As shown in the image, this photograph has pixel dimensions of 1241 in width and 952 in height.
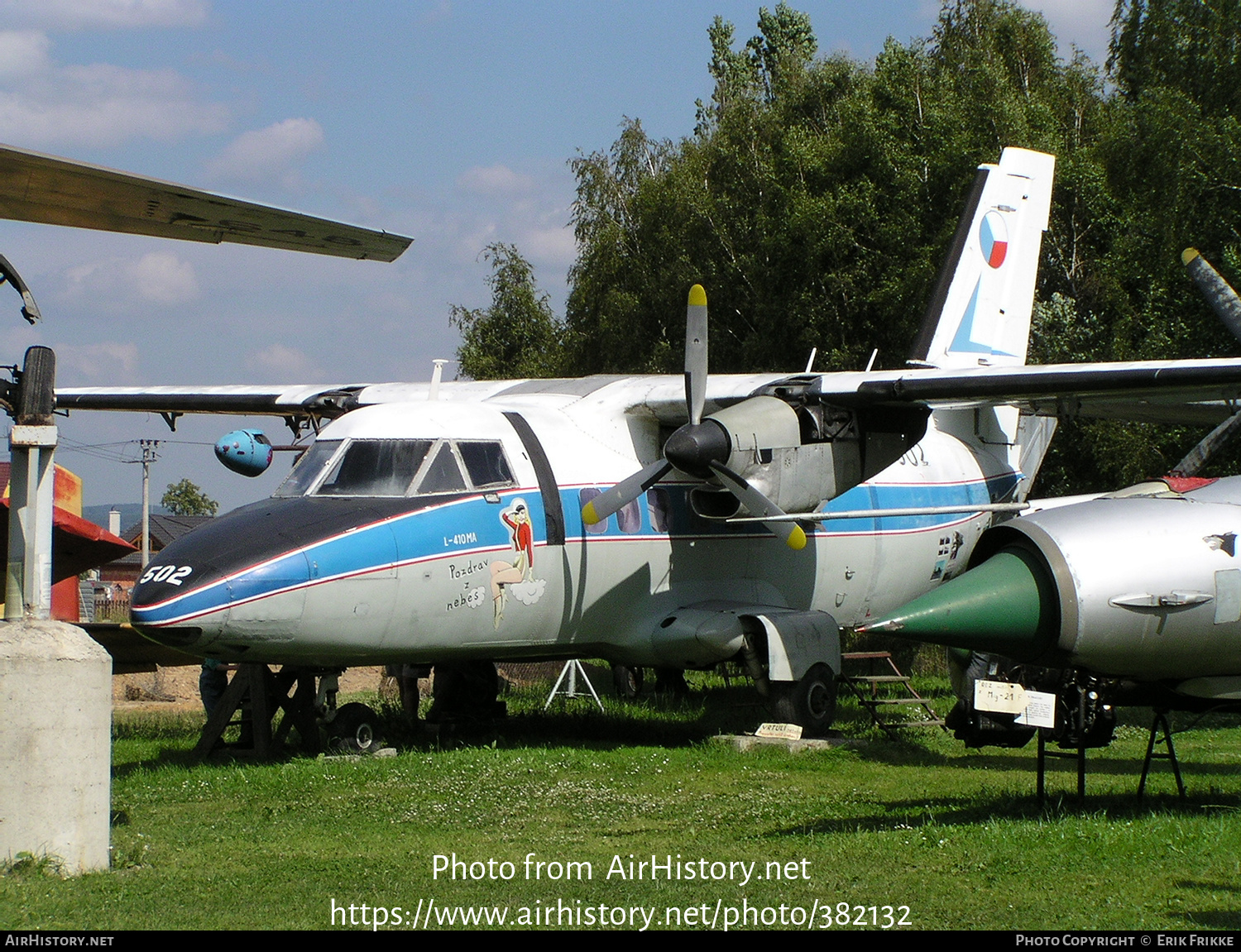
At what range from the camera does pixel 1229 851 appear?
750 cm

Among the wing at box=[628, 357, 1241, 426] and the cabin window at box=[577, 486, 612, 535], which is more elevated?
the wing at box=[628, 357, 1241, 426]

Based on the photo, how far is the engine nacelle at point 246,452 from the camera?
50.6 feet

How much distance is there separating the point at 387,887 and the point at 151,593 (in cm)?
408

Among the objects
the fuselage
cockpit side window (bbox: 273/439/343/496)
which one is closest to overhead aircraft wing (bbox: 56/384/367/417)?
the fuselage

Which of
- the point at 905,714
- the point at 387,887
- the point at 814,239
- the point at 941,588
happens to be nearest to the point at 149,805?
the point at 387,887

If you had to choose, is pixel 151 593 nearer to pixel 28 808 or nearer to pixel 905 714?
pixel 28 808

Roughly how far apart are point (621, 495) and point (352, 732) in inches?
131

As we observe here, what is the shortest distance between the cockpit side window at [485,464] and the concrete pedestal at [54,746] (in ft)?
16.2

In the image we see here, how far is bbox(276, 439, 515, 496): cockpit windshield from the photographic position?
1172 cm

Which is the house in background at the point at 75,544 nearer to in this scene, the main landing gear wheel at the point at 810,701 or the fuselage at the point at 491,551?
the fuselage at the point at 491,551

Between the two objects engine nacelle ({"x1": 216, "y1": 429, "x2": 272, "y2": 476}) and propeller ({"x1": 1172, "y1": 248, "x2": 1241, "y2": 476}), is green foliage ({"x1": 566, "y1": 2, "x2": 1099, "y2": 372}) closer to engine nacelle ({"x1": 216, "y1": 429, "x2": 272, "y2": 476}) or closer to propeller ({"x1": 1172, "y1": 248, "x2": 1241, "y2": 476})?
propeller ({"x1": 1172, "y1": 248, "x2": 1241, "y2": 476})

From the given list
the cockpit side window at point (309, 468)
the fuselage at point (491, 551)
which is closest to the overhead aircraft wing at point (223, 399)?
the fuselage at point (491, 551)

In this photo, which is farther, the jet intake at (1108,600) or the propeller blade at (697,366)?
the propeller blade at (697,366)

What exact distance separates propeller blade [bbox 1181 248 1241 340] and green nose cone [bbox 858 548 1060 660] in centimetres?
900
